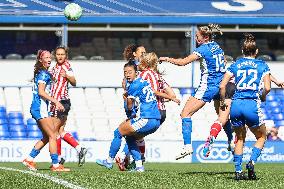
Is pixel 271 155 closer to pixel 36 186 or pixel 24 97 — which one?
pixel 24 97

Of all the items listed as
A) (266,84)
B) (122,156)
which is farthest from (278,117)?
(266,84)

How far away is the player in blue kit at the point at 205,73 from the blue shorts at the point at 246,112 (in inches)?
63.5

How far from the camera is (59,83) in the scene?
1648 cm

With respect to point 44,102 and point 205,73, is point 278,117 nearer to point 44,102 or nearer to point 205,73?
point 205,73

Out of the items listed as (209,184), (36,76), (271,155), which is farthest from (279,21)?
(209,184)

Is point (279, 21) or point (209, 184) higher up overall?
point (279, 21)

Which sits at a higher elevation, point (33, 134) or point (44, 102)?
point (44, 102)

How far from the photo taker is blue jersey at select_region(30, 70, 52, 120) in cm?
1559

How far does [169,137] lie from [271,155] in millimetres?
2735

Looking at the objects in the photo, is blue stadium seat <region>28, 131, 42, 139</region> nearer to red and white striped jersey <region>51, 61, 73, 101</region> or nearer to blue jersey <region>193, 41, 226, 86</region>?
red and white striped jersey <region>51, 61, 73, 101</region>

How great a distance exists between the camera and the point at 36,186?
11.8m

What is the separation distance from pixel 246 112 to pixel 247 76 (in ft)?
1.52

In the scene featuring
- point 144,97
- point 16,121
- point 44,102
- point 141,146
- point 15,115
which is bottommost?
point 16,121

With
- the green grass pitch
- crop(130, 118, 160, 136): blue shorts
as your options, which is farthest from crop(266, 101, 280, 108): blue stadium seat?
the green grass pitch
